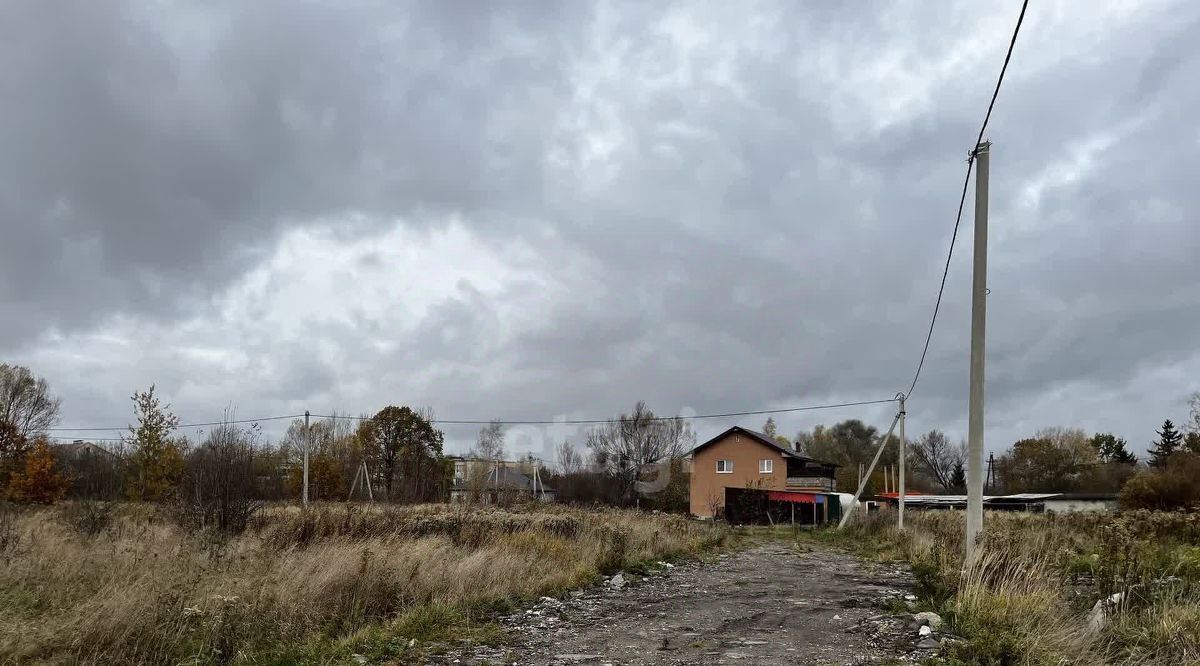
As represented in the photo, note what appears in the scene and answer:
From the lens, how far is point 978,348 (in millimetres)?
10633

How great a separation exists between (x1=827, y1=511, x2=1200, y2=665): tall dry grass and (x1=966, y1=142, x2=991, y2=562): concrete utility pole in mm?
408

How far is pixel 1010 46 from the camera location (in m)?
7.67

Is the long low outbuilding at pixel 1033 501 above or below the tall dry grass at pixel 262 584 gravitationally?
below

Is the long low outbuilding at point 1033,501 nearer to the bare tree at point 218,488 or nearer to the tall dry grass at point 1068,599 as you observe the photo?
the tall dry grass at point 1068,599

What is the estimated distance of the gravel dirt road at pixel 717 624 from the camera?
24.0ft

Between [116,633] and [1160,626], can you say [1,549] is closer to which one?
[116,633]

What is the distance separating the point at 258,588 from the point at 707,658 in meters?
5.00

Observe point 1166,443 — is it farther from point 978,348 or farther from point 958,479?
point 978,348

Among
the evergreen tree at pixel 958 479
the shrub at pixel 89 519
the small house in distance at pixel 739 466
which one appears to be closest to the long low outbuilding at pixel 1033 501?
the small house in distance at pixel 739 466

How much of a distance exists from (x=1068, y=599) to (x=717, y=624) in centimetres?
392

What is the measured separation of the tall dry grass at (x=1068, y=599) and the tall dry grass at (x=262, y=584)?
17.7 feet

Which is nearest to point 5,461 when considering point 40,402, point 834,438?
point 40,402

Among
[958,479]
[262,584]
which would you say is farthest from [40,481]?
[958,479]

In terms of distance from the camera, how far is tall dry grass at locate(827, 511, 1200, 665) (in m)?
6.54
